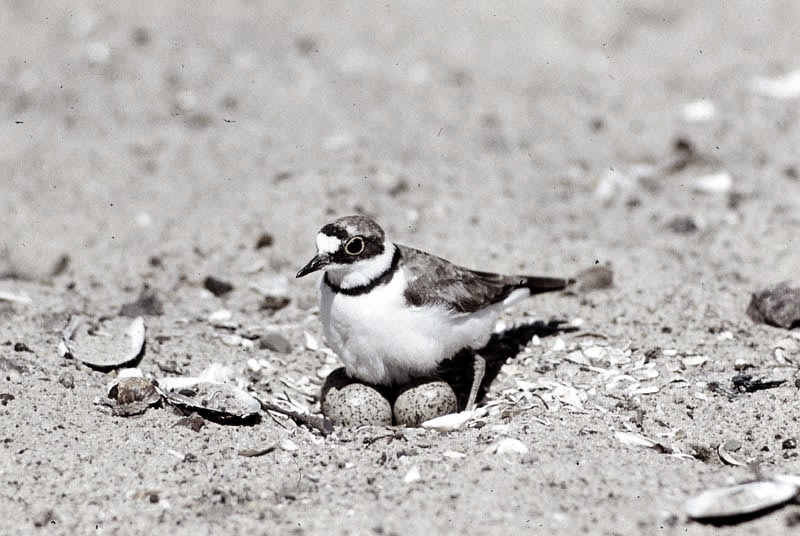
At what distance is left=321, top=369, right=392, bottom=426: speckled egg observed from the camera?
16.5 ft

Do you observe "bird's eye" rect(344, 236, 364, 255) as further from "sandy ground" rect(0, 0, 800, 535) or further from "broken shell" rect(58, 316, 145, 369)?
"broken shell" rect(58, 316, 145, 369)

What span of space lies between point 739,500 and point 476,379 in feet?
5.44

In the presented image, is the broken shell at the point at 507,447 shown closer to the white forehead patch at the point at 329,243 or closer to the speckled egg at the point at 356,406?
the speckled egg at the point at 356,406

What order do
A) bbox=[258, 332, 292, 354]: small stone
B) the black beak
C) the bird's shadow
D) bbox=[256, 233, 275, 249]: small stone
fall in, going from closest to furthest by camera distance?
the black beak < the bird's shadow < bbox=[258, 332, 292, 354]: small stone < bbox=[256, 233, 275, 249]: small stone

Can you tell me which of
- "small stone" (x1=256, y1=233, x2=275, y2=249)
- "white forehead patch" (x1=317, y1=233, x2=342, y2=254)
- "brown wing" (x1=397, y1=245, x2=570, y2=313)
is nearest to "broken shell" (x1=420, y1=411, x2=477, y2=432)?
"brown wing" (x1=397, y1=245, x2=570, y2=313)

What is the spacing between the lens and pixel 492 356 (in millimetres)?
5926

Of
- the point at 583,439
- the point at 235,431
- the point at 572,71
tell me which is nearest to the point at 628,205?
the point at 572,71

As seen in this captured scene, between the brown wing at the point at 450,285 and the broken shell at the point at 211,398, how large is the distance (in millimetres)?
989

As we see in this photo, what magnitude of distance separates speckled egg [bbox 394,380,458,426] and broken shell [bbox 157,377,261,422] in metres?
0.73

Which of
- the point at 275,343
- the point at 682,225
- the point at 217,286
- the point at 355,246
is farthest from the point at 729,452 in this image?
the point at 217,286

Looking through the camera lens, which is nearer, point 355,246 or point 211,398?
point 355,246

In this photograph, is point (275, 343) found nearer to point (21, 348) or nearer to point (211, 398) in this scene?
point (211, 398)

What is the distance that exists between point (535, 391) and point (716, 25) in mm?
6616

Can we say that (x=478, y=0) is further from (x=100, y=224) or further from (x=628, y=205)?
(x=100, y=224)
